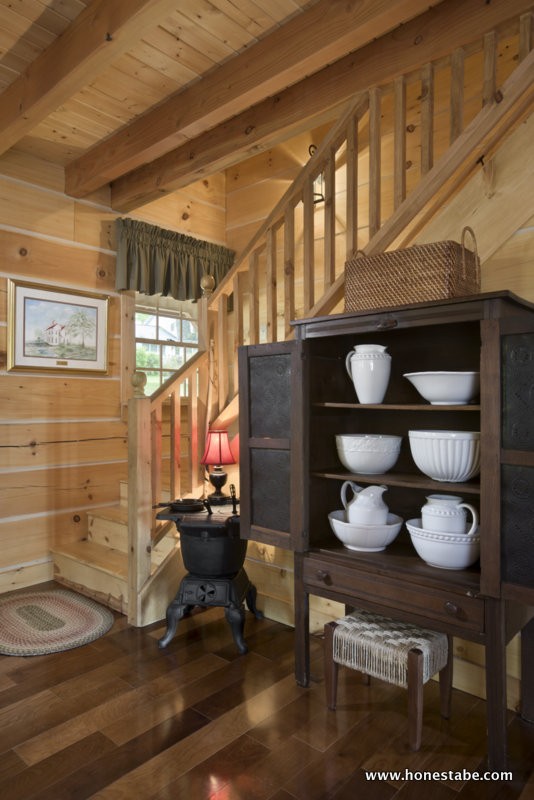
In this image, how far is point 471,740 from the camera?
1.94m

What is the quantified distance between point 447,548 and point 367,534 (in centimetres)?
34

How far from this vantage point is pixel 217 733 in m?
1.97

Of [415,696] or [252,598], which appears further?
[252,598]

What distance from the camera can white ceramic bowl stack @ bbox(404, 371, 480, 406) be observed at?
6.39ft

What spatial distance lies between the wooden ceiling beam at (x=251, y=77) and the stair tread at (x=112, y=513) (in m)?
2.22

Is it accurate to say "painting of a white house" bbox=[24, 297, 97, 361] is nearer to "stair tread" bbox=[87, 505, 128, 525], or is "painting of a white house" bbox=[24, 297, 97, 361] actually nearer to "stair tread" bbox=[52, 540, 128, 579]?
"stair tread" bbox=[87, 505, 128, 525]

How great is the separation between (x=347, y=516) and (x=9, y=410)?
2.37m

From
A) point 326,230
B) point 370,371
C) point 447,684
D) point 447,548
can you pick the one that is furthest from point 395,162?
point 447,684

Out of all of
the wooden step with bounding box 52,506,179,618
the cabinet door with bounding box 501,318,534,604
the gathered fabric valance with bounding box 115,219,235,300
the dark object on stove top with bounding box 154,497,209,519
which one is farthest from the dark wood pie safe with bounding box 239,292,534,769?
the gathered fabric valance with bounding box 115,219,235,300

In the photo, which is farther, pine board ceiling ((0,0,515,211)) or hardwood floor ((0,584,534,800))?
pine board ceiling ((0,0,515,211))

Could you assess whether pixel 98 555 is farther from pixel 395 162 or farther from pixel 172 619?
pixel 395 162

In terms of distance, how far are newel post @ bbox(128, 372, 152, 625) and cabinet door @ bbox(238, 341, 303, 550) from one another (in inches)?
27.8

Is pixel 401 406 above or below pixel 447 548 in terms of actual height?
above

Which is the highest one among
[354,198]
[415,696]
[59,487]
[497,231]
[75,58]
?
[75,58]
